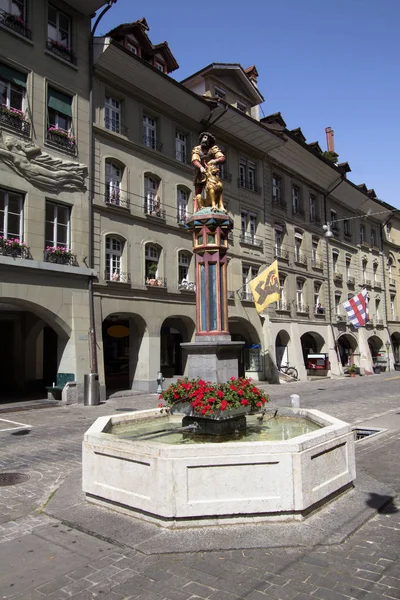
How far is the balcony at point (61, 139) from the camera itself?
19.8 metres

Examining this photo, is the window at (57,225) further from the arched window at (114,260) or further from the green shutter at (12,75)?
the green shutter at (12,75)

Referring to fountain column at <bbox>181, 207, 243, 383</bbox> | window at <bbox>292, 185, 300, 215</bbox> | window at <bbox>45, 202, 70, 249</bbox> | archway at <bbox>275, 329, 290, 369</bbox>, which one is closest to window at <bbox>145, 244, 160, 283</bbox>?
window at <bbox>45, 202, 70, 249</bbox>

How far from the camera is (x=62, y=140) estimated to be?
66.5 ft

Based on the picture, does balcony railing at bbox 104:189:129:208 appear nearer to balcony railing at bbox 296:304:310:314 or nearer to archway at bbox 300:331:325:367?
balcony railing at bbox 296:304:310:314

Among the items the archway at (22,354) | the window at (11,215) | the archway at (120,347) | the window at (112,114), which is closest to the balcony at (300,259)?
the archway at (120,347)

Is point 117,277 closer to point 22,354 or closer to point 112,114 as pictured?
point 22,354

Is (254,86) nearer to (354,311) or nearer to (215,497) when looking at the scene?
(354,311)

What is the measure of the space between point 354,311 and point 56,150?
21762 mm

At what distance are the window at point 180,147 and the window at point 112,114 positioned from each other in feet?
13.4

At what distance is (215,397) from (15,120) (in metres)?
15.7

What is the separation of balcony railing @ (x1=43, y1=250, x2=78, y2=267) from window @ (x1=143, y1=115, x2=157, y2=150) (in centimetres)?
815

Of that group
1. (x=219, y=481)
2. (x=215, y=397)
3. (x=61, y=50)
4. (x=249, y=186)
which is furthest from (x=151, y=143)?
(x=219, y=481)

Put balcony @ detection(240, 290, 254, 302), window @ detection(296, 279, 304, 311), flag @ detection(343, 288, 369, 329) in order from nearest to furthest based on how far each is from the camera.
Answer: balcony @ detection(240, 290, 254, 302), flag @ detection(343, 288, 369, 329), window @ detection(296, 279, 304, 311)

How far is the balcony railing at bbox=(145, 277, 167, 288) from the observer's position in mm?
23919
